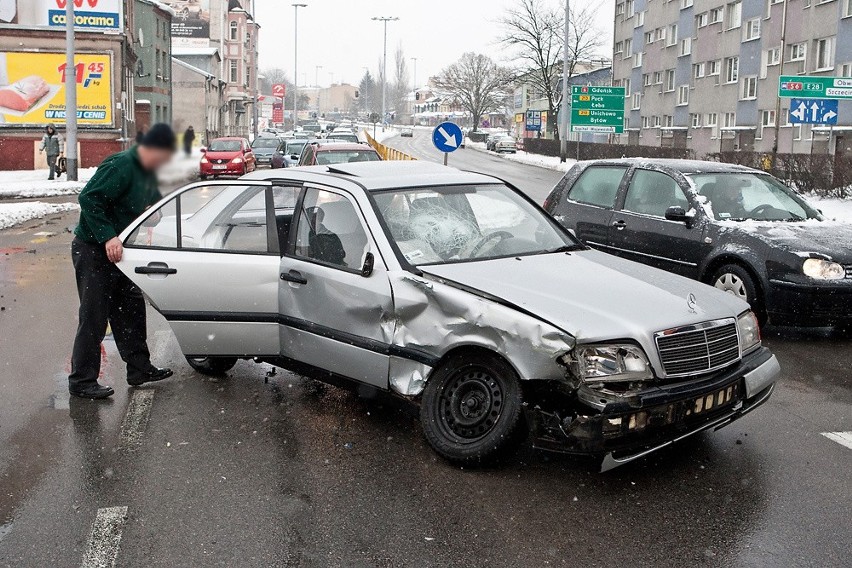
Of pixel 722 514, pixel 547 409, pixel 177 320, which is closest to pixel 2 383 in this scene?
pixel 177 320

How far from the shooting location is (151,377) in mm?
6406

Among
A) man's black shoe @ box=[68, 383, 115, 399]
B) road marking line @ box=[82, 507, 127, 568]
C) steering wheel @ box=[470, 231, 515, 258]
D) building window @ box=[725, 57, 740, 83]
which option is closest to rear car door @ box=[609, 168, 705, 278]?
steering wheel @ box=[470, 231, 515, 258]

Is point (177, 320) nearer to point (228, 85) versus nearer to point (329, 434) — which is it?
point (329, 434)

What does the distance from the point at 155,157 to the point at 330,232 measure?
4381mm

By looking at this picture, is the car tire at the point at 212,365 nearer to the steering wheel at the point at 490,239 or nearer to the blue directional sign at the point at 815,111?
the steering wheel at the point at 490,239

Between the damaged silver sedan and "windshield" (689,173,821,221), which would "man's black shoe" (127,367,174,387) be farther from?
"windshield" (689,173,821,221)

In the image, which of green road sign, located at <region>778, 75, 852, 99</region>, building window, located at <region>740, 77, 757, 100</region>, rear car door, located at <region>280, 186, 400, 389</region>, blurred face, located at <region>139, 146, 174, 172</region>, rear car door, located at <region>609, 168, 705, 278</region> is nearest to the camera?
blurred face, located at <region>139, 146, 174, 172</region>

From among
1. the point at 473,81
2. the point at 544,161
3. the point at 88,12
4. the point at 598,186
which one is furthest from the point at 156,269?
the point at 473,81

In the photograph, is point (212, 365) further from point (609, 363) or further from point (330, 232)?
point (609, 363)

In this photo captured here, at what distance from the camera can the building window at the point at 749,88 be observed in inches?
1881

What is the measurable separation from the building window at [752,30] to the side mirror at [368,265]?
47139mm

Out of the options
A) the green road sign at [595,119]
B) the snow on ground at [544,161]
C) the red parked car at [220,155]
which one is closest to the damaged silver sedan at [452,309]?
the red parked car at [220,155]

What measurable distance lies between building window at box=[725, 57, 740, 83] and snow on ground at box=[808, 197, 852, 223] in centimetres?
2957

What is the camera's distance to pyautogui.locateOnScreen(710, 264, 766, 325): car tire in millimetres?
8016
